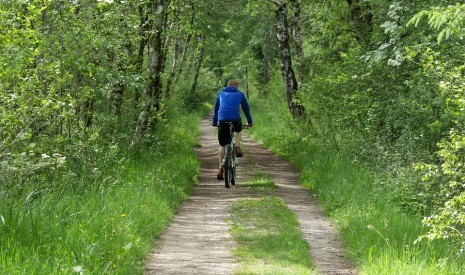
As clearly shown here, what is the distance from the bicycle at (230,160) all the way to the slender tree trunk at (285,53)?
22.8ft

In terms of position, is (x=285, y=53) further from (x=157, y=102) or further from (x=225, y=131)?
(x=225, y=131)

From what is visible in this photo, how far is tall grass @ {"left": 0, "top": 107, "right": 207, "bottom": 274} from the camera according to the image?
6.75m

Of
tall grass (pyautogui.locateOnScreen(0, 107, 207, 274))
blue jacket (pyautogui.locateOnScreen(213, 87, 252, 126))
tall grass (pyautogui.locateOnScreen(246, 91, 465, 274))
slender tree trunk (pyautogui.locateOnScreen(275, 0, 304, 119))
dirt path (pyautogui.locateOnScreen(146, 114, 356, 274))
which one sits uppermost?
slender tree trunk (pyautogui.locateOnScreen(275, 0, 304, 119))

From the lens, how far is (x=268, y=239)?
945cm

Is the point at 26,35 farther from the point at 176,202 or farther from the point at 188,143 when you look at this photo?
the point at 188,143

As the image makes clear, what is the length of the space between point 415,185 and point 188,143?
507 inches

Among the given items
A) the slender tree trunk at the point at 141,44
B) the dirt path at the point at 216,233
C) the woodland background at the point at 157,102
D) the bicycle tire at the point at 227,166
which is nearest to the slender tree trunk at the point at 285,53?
the woodland background at the point at 157,102

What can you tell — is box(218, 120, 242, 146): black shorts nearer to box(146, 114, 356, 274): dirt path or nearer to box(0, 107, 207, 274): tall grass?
box(146, 114, 356, 274): dirt path

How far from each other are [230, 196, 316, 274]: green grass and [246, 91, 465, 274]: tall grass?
0.67m

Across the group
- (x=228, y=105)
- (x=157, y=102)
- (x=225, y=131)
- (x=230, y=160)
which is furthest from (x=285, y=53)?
(x=230, y=160)

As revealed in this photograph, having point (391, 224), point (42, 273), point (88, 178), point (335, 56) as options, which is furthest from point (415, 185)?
point (335, 56)

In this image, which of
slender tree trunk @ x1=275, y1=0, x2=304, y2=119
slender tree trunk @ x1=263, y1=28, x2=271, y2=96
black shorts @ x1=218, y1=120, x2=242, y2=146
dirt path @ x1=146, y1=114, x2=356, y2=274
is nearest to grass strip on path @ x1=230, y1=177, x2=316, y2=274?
dirt path @ x1=146, y1=114, x2=356, y2=274

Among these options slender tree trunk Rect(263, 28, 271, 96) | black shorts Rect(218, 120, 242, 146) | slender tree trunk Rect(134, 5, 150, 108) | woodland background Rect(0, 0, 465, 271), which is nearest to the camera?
woodland background Rect(0, 0, 465, 271)

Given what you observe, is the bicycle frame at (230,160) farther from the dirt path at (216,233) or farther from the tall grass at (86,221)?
the tall grass at (86,221)
